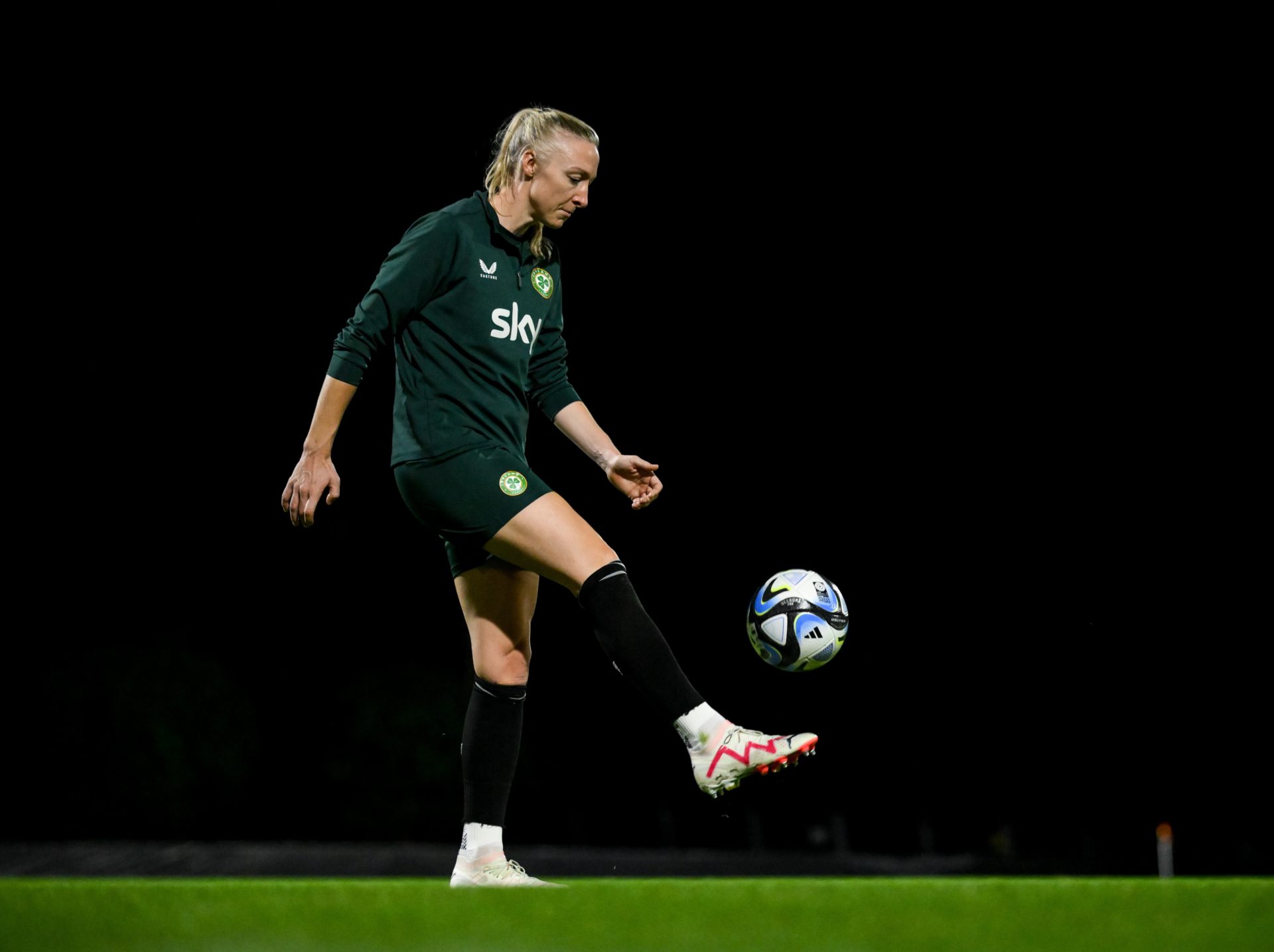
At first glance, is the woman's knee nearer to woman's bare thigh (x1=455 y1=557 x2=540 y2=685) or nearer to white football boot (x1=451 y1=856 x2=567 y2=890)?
woman's bare thigh (x1=455 y1=557 x2=540 y2=685)

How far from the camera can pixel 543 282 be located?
4.30m

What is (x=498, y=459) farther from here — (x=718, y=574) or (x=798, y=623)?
(x=718, y=574)

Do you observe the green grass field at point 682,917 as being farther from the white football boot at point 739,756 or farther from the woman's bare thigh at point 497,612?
the woman's bare thigh at point 497,612

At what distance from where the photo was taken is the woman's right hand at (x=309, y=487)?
3820mm

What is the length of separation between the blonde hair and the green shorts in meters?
0.77

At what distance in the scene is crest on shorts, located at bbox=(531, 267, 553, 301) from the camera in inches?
168

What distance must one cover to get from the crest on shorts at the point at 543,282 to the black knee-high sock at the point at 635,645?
103 centimetres

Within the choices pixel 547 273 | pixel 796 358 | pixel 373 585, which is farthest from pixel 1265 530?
pixel 547 273

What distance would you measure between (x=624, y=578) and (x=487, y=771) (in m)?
0.89

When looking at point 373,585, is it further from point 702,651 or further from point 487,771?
point 487,771

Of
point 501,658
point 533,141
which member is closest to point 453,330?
point 533,141

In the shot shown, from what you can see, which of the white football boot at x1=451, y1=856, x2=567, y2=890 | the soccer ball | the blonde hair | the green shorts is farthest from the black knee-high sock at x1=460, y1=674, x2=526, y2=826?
the blonde hair

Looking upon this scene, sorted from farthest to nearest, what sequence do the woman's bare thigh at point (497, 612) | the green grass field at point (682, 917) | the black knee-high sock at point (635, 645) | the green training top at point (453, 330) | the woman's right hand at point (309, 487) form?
the woman's bare thigh at point (497, 612)
the green training top at point (453, 330)
the woman's right hand at point (309, 487)
the black knee-high sock at point (635, 645)
the green grass field at point (682, 917)

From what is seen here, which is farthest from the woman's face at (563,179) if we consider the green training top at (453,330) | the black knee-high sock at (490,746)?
the black knee-high sock at (490,746)
